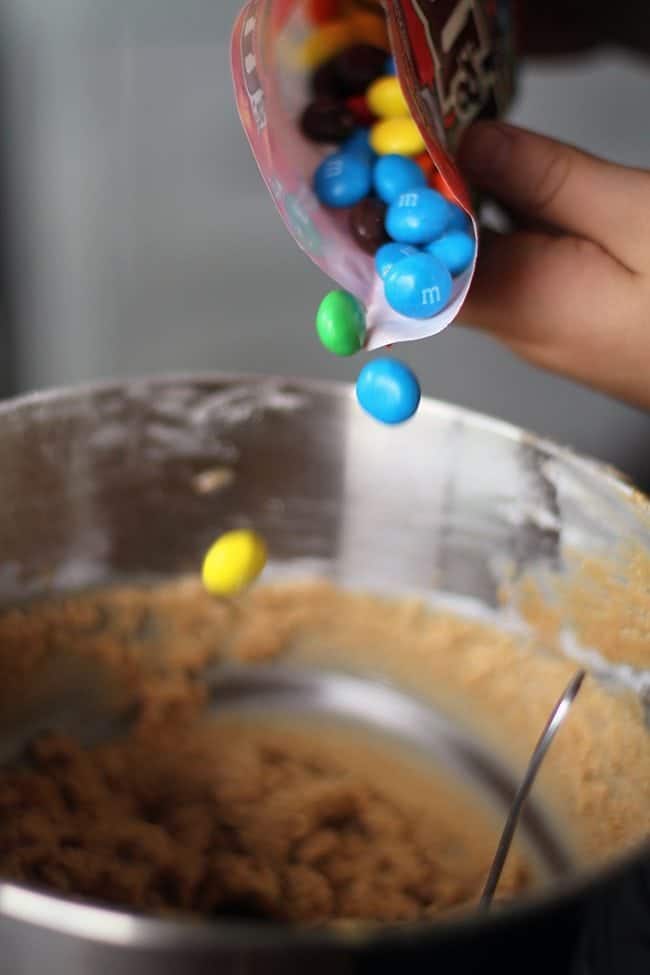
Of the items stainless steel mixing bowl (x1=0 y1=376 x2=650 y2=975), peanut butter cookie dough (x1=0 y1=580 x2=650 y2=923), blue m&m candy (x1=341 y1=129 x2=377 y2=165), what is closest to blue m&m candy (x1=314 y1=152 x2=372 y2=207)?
blue m&m candy (x1=341 y1=129 x2=377 y2=165)

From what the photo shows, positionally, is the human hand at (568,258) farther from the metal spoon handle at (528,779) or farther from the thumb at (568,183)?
the metal spoon handle at (528,779)

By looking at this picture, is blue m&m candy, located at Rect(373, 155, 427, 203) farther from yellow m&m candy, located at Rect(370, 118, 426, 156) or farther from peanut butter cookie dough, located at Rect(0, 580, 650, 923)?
peanut butter cookie dough, located at Rect(0, 580, 650, 923)

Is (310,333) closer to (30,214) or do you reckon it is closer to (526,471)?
(30,214)

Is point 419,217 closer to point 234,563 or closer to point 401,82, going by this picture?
point 401,82

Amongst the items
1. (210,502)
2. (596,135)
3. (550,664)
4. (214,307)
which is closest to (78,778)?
(210,502)

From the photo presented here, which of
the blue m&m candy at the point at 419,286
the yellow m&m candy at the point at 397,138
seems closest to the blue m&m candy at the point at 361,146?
the yellow m&m candy at the point at 397,138

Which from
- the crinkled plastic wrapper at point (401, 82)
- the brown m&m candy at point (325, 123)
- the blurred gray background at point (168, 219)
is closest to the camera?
the crinkled plastic wrapper at point (401, 82)

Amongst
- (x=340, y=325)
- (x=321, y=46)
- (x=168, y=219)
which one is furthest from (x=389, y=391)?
(x=168, y=219)
